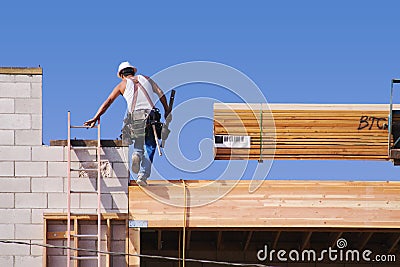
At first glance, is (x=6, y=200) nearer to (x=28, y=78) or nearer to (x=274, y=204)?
(x=28, y=78)

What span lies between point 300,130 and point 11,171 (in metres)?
4.64

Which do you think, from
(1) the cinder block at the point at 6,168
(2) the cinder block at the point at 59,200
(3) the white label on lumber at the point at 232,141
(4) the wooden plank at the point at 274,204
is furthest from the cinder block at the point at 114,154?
(3) the white label on lumber at the point at 232,141

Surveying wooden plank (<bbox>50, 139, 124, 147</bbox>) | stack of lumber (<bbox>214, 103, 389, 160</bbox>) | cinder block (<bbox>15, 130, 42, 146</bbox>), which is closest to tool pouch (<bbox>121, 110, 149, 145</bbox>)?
wooden plank (<bbox>50, 139, 124, 147</bbox>)

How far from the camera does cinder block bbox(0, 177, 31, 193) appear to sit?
14.8 m

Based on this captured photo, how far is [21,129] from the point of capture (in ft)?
49.1

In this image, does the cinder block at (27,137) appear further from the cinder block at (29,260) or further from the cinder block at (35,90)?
the cinder block at (29,260)

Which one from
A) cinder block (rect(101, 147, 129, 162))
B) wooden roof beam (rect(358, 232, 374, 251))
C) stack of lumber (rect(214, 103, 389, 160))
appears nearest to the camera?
cinder block (rect(101, 147, 129, 162))

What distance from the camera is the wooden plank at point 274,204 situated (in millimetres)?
14867

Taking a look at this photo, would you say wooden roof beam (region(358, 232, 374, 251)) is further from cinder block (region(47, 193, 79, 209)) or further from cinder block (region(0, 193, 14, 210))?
cinder block (region(0, 193, 14, 210))

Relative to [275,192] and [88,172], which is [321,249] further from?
[88,172]

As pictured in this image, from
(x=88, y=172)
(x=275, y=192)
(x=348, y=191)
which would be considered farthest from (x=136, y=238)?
(x=348, y=191)

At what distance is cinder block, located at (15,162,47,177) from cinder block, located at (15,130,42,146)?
289 mm

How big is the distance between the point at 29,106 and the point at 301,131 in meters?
4.37

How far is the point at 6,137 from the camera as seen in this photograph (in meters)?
15.0
